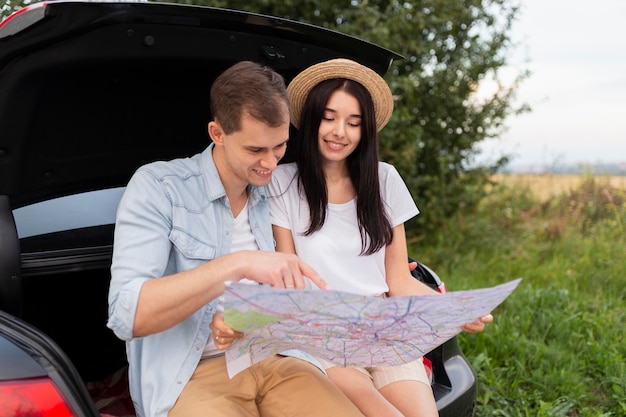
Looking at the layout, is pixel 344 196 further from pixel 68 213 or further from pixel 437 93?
pixel 437 93

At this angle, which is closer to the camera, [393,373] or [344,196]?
[393,373]

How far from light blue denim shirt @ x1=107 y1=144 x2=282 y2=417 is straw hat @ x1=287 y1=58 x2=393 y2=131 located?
1.77 ft

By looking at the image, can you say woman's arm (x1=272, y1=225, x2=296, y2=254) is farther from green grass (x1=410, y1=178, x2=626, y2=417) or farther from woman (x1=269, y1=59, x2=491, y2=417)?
green grass (x1=410, y1=178, x2=626, y2=417)

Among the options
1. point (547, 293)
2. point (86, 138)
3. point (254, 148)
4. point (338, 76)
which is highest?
point (338, 76)

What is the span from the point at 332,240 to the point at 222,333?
0.80 metres

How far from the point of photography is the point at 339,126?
242 cm

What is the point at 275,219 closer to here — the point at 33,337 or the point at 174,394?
the point at 174,394

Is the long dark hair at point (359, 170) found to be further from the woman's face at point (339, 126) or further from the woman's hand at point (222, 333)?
the woman's hand at point (222, 333)

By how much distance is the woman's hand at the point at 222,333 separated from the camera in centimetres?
172

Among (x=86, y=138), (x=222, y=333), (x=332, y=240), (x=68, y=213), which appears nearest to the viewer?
(x=222, y=333)

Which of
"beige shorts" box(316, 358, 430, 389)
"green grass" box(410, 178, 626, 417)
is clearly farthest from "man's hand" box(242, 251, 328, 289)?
"green grass" box(410, 178, 626, 417)

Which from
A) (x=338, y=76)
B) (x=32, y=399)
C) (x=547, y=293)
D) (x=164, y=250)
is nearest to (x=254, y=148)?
(x=164, y=250)

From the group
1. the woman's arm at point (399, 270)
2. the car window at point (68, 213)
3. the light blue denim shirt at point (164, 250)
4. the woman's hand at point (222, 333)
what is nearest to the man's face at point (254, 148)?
the light blue denim shirt at point (164, 250)

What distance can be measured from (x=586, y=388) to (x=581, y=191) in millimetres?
4337
